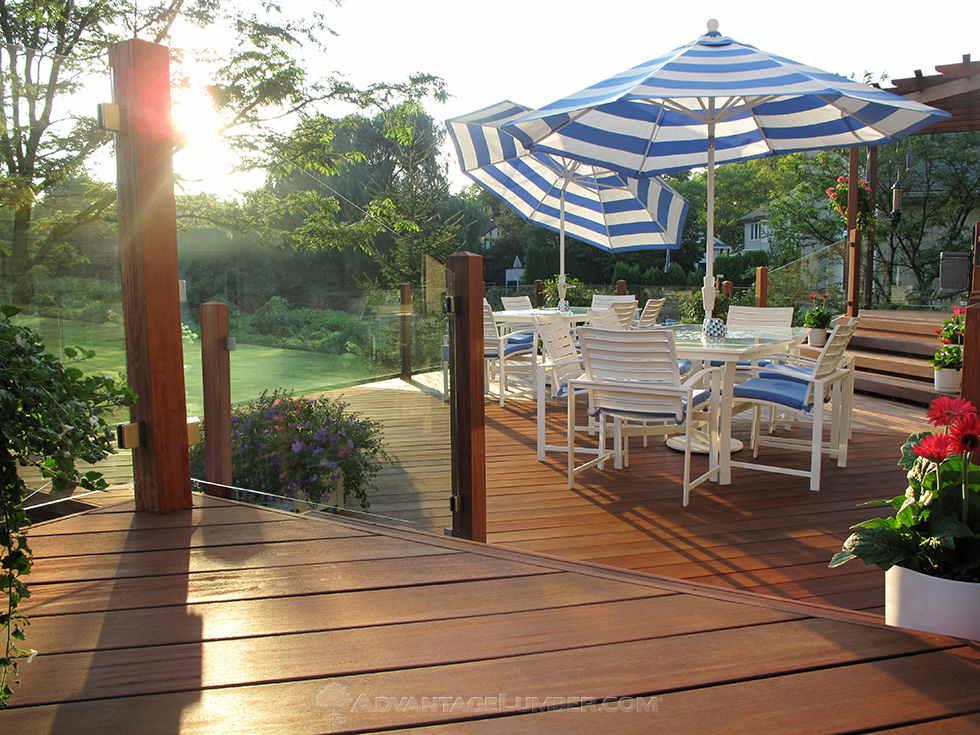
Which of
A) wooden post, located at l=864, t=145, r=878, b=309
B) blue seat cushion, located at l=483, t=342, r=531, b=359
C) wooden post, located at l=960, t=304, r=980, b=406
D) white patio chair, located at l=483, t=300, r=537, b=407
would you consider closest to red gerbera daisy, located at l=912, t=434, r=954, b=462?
wooden post, located at l=960, t=304, r=980, b=406

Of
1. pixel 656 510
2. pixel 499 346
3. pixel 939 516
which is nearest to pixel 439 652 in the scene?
pixel 939 516

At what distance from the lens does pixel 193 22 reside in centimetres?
914

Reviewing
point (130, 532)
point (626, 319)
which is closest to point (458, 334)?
point (130, 532)

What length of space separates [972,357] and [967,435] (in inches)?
25.1

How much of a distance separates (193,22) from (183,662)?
9.86 meters

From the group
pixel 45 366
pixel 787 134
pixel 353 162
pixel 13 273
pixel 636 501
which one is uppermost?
pixel 787 134

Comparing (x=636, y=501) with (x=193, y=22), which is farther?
(x=193, y=22)

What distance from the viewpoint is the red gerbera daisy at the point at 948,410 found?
165cm

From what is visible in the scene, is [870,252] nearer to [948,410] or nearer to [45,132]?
[948,410]

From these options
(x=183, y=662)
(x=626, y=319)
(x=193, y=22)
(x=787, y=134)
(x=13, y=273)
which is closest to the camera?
(x=183, y=662)

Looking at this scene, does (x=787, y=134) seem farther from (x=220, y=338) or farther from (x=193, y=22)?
(x=193, y=22)

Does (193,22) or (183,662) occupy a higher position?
(193,22)

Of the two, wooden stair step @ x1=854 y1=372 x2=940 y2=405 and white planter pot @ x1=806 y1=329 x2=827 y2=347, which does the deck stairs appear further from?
white planter pot @ x1=806 y1=329 x2=827 y2=347

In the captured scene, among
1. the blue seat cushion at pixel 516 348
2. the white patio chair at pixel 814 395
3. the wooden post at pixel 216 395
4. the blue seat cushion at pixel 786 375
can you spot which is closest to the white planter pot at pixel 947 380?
the white patio chair at pixel 814 395
